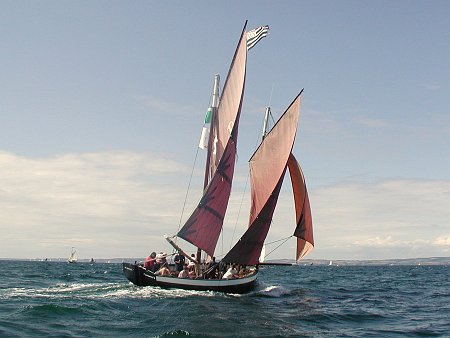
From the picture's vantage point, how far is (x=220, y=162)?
36.6 metres

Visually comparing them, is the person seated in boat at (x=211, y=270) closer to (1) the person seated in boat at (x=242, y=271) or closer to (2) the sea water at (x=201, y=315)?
(1) the person seated in boat at (x=242, y=271)

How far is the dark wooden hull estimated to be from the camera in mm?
34547

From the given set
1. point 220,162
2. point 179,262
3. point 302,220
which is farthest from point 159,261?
point 302,220

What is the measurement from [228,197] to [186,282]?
719 cm

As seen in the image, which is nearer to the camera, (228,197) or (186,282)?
(186,282)

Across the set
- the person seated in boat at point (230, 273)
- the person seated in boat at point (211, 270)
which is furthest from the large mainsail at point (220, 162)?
the person seated in boat at point (230, 273)

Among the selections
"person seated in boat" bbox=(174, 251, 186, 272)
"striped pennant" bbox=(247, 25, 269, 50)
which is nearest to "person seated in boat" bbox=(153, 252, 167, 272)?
"person seated in boat" bbox=(174, 251, 186, 272)

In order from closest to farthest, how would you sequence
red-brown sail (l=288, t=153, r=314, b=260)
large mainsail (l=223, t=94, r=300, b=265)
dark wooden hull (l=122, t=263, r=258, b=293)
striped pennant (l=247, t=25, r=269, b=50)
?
1. dark wooden hull (l=122, t=263, r=258, b=293)
2. large mainsail (l=223, t=94, r=300, b=265)
3. red-brown sail (l=288, t=153, r=314, b=260)
4. striped pennant (l=247, t=25, r=269, b=50)

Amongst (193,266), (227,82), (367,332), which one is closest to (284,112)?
(227,82)

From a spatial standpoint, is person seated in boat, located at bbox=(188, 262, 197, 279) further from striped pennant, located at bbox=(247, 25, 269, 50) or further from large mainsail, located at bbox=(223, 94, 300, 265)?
striped pennant, located at bbox=(247, 25, 269, 50)

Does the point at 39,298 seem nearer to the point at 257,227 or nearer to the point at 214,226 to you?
the point at 214,226

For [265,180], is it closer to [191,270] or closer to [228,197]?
[228,197]

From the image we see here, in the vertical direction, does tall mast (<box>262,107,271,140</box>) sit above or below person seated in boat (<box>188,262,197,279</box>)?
above

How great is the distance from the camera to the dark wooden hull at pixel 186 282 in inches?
1360
